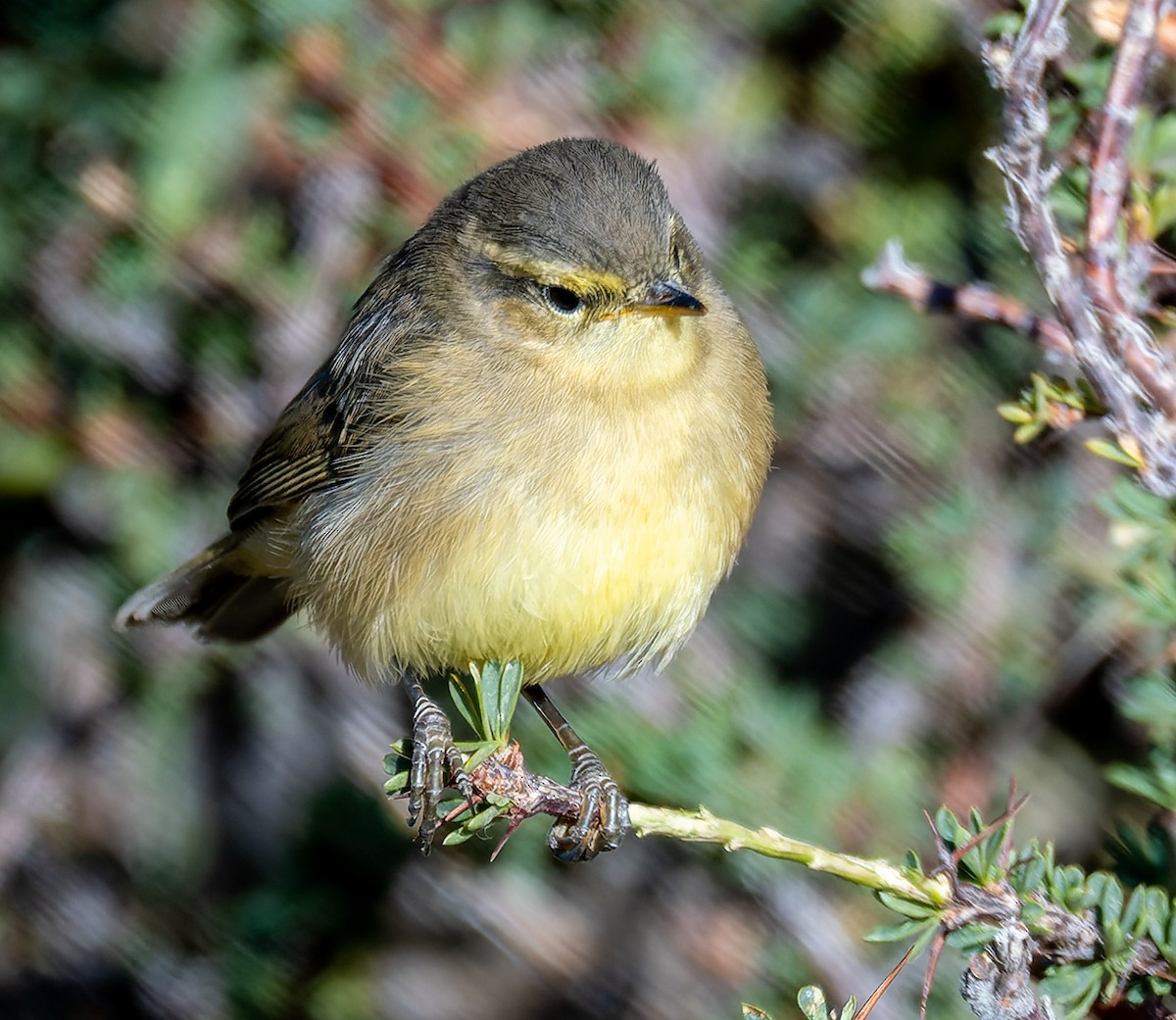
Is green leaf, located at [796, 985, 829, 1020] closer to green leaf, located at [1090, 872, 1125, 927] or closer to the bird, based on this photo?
green leaf, located at [1090, 872, 1125, 927]

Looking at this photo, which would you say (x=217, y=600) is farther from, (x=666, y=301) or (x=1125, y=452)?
(x=1125, y=452)

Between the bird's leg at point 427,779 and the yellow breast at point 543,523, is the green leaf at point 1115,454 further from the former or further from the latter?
the bird's leg at point 427,779

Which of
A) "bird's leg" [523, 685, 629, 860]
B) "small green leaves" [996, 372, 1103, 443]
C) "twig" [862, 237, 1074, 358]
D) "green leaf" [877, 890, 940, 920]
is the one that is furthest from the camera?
"bird's leg" [523, 685, 629, 860]

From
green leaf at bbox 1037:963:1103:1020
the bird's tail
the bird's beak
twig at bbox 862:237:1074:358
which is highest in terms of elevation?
twig at bbox 862:237:1074:358

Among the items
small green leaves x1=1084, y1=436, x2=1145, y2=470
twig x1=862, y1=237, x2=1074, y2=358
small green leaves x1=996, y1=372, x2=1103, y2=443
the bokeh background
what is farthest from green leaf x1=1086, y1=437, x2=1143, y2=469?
the bokeh background

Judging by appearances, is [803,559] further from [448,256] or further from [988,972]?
[988,972]

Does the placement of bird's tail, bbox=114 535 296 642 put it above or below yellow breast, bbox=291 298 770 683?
below

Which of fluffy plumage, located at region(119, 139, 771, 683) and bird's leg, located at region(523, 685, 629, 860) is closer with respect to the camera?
fluffy plumage, located at region(119, 139, 771, 683)
